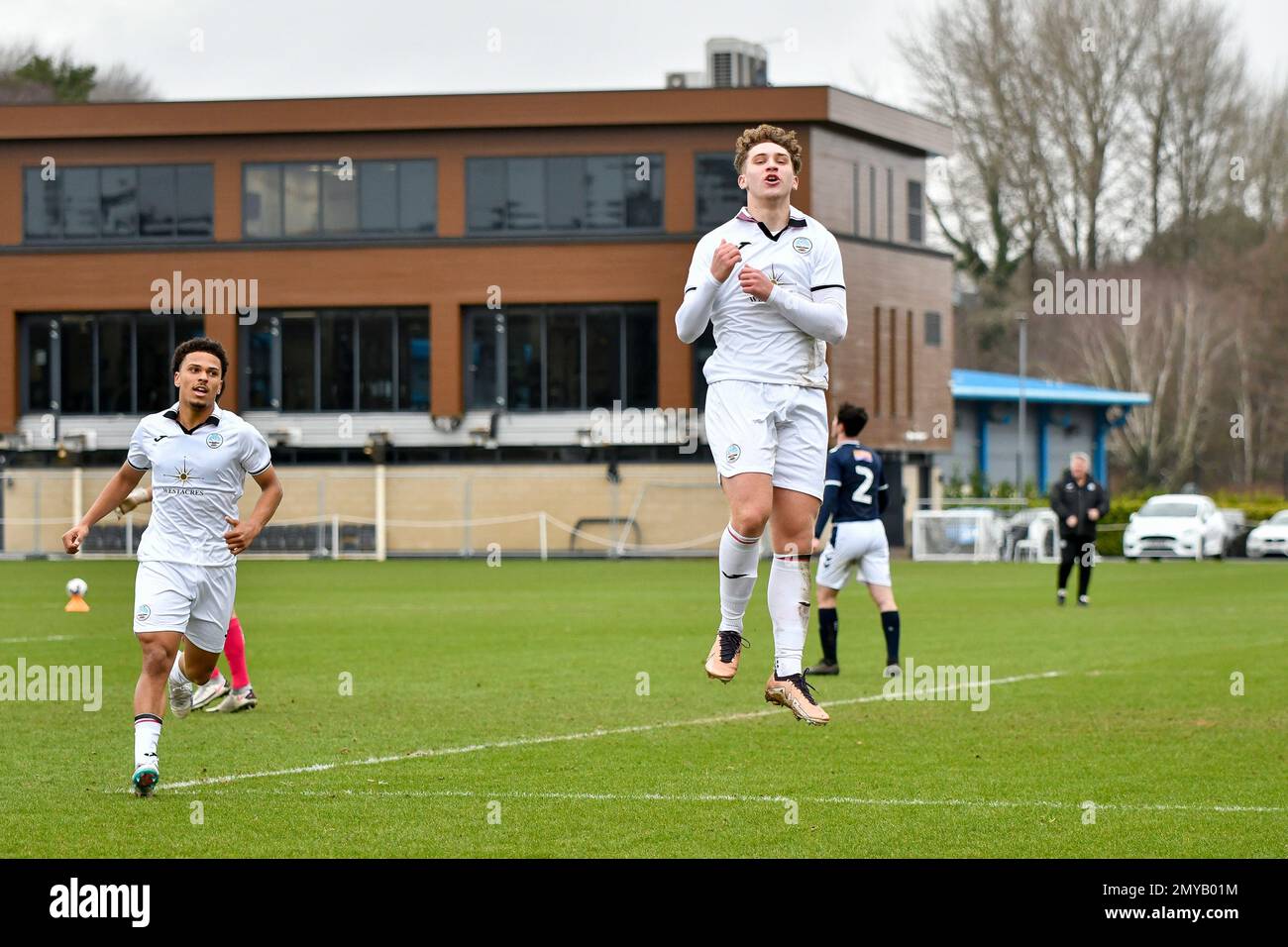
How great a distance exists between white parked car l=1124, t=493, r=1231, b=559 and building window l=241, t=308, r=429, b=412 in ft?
69.3

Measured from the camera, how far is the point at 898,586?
1492 inches

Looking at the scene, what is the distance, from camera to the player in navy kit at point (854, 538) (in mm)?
18203

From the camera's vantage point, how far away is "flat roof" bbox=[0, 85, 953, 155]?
5491 cm

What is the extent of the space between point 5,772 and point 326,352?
1792 inches

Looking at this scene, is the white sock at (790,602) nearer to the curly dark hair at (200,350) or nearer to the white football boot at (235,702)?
the curly dark hair at (200,350)

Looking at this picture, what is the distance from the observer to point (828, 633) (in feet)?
61.2

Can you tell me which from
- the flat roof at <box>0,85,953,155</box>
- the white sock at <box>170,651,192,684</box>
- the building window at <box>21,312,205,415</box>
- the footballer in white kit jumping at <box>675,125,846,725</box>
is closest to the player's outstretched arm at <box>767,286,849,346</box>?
the footballer in white kit jumping at <box>675,125,846,725</box>

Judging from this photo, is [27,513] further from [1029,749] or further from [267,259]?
[1029,749]

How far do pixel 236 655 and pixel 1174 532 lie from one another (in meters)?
43.2

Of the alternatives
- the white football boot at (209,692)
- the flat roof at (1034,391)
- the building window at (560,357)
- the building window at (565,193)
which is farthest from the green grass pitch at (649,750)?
the flat roof at (1034,391)

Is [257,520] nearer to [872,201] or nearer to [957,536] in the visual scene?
[957,536]

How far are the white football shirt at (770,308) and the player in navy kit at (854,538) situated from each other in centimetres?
913

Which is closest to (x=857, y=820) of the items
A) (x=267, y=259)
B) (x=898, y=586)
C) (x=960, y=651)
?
(x=960, y=651)

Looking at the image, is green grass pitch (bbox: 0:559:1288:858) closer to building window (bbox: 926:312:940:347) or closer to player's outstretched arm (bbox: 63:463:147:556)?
player's outstretched arm (bbox: 63:463:147:556)
